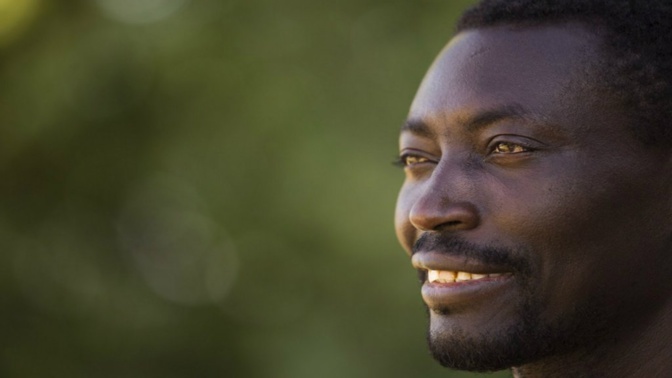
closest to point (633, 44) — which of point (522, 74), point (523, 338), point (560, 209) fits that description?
point (522, 74)

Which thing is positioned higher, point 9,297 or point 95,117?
point 95,117

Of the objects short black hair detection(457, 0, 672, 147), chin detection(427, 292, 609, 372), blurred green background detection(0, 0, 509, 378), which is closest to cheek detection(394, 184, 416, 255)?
chin detection(427, 292, 609, 372)

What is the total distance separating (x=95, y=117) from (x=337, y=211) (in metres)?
2.70

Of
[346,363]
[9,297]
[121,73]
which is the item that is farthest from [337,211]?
[9,297]

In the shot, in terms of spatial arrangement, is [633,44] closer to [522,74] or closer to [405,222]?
[522,74]

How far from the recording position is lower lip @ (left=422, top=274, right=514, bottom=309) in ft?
12.5

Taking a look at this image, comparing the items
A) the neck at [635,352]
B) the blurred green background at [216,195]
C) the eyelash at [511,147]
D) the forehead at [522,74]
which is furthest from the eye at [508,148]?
the blurred green background at [216,195]

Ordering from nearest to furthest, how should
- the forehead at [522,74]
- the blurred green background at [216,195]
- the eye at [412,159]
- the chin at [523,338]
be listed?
the chin at [523,338]
the forehead at [522,74]
the eye at [412,159]
the blurred green background at [216,195]

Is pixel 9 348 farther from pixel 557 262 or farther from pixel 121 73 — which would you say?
pixel 557 262

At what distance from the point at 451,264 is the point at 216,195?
323 inches

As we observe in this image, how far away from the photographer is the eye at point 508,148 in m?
3.87

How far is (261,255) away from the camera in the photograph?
12.1 m

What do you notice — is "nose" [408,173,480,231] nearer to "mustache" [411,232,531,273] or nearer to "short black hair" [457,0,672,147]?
"mustache" [411,232,531,273]

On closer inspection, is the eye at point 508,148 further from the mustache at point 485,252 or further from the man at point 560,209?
the mustache at point 485,252
